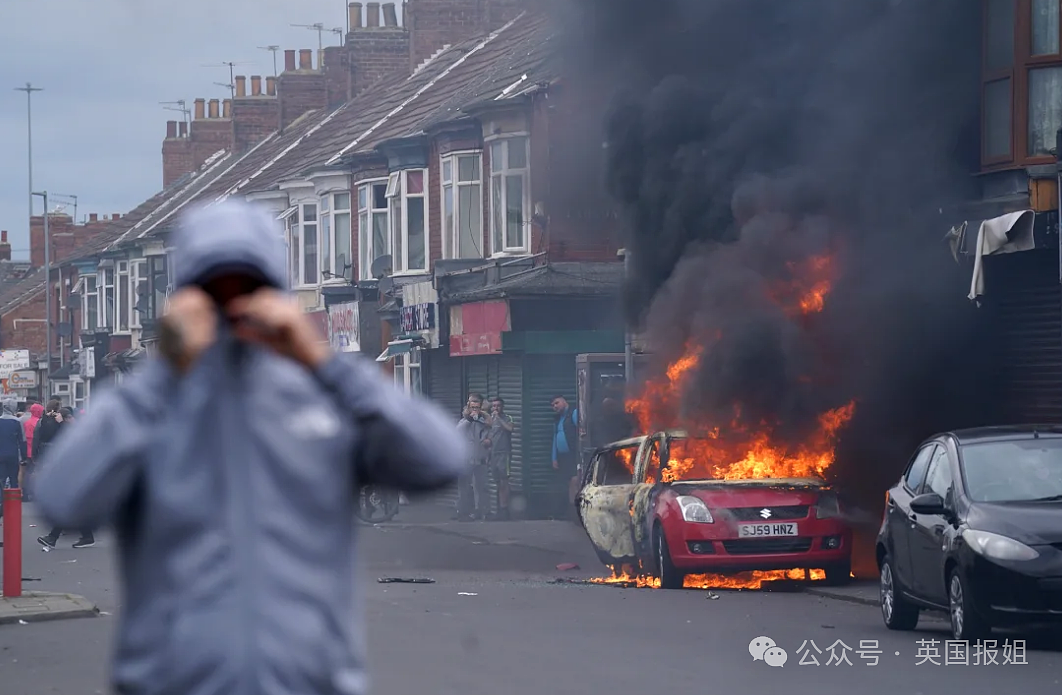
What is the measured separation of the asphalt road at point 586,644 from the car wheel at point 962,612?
1.10ft

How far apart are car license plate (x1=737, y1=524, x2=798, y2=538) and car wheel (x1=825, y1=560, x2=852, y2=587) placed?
1.94 ft

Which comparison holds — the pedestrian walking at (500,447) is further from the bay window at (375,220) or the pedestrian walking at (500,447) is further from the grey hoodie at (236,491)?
the grey hoodie at (236,491)

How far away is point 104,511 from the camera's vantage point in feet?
9.29

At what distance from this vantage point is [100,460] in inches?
110

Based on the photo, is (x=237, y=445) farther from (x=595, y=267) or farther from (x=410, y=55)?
(x=410, y=55)

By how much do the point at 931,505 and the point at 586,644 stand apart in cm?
238

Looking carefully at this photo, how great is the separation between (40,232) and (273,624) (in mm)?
82057

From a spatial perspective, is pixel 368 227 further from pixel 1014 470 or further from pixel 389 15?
pixel 1014 470

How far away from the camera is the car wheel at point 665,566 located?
1469 centimetres

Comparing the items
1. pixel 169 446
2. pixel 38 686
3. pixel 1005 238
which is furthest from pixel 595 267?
pixel 169 446

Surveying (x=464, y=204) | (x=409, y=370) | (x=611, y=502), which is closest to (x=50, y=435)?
(x=464, y=204)

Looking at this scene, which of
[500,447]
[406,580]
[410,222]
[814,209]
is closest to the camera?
[406,580]

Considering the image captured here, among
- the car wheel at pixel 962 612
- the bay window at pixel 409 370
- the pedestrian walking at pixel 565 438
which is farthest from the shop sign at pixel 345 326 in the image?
the car wheel at pixel 962 612

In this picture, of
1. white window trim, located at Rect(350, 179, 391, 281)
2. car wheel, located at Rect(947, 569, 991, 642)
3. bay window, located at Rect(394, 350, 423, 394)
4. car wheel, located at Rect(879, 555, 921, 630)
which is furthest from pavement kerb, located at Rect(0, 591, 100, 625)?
white window trim, located at Rect(350, 179, 391, 281)
